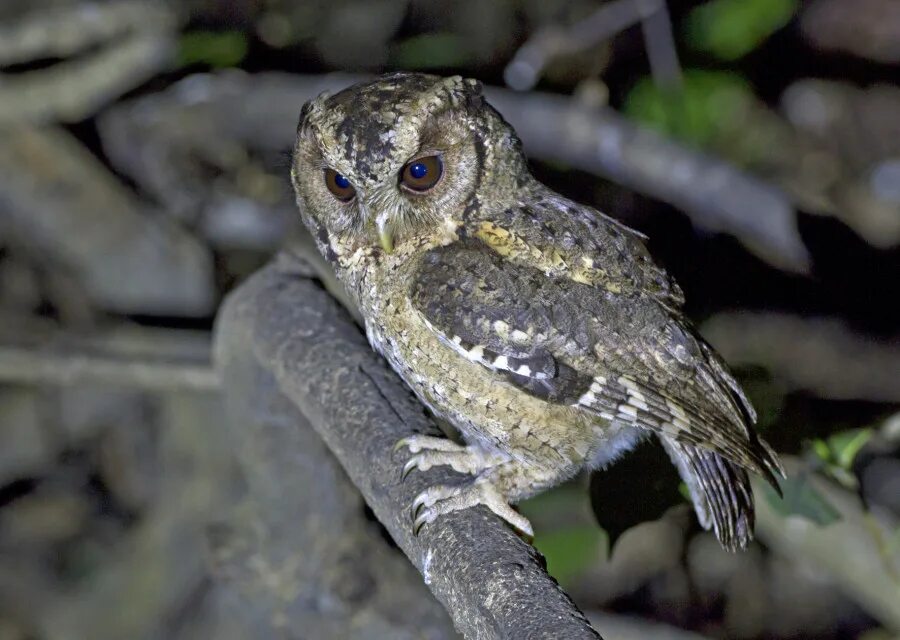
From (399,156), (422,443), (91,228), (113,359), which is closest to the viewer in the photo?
(399,156)

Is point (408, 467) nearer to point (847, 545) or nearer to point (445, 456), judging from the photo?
point (445, 456)

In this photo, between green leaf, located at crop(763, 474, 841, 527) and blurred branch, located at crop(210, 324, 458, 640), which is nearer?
green leaf, located at crop(763, 474, 841, 527)

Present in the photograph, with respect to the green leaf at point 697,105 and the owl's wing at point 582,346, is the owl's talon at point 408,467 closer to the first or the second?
the owl's wing at point 582,346

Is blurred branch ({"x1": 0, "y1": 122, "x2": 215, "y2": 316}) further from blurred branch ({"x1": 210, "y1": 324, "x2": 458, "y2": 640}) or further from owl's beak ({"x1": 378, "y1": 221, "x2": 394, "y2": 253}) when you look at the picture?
owl's beak ({"x1": 378, "y1": 221, "x2": 394, "y2": 253})

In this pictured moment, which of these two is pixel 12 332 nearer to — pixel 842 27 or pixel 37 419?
pixel 37 419

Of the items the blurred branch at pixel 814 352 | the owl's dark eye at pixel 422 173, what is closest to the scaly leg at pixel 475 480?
the owl's dark eye at pixel 422 173

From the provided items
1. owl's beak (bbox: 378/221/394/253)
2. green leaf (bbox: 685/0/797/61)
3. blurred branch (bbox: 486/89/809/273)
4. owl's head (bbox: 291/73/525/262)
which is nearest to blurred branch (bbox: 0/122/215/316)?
blurred branch (bbox: 486/89/809/273)

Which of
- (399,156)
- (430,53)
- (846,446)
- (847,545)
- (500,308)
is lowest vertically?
(847,545)

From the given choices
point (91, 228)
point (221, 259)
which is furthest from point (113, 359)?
point (221, 259)
